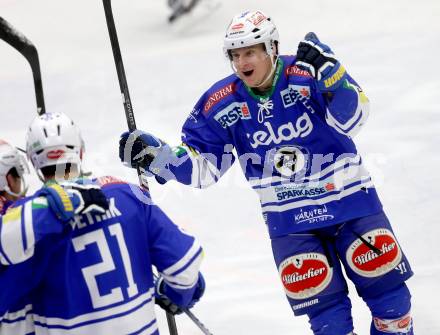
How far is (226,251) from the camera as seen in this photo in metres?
5.82

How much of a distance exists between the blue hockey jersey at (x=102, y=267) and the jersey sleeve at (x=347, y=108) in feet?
3.41

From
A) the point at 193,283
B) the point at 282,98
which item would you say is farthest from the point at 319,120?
the point at 193,283

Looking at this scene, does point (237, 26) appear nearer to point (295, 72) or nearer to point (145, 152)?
point (295, 72)

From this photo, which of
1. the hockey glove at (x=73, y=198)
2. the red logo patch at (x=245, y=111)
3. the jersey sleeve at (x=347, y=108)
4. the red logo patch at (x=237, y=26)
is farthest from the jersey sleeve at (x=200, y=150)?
the hockey glove at (x=73, y=198)

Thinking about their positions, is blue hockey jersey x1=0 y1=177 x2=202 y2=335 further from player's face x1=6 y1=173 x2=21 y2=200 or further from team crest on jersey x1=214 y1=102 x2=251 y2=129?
team crest on jersey x1=214 y1=102 x2=251 y2=129

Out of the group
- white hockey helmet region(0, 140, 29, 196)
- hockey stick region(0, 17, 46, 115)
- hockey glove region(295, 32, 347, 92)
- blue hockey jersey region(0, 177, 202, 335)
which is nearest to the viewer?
blue hockey jersey region(0, 177, 202, 335)

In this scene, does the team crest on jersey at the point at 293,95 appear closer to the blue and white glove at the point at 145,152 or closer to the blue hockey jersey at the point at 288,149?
the blue hockey jersey at the point at 288,149

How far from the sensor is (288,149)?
3938mm

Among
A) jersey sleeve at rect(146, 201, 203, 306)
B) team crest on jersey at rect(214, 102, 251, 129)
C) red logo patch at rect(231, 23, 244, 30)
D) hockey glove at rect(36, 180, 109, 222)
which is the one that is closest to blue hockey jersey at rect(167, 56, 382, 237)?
team crest on jersey at rect(214, 102, 251, 129)

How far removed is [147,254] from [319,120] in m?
1.23

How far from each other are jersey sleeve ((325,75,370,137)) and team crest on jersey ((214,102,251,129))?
349 mm

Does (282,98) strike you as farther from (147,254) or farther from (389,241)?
(147,254)

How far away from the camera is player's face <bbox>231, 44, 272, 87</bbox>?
3852 millimetres

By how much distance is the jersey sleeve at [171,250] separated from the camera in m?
2.96
